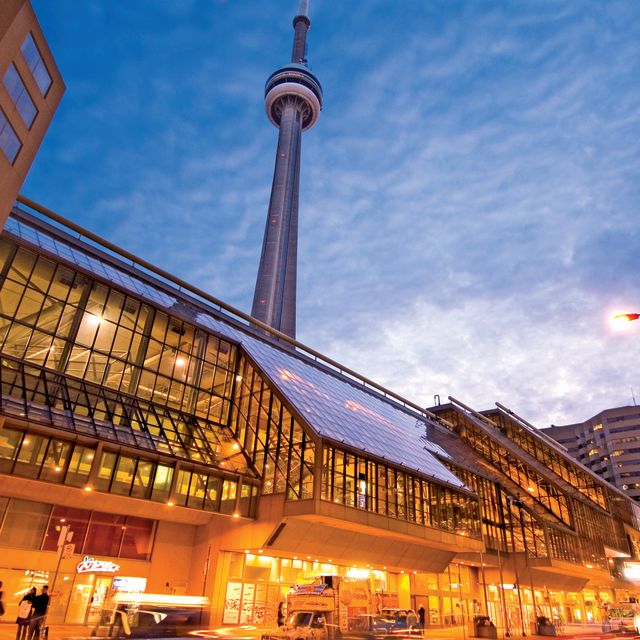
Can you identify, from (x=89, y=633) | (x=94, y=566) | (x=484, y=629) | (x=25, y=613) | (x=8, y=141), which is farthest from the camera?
(x=484, y=629)

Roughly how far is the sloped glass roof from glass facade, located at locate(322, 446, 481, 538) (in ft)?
3.03

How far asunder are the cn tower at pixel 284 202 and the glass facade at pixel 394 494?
7493 cm

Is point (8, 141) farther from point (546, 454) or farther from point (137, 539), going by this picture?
point (546, 454)

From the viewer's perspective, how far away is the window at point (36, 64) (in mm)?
23730

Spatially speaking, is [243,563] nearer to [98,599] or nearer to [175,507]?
[175,507]

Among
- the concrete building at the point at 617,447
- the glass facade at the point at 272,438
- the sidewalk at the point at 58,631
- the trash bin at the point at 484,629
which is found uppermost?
the concrete building at the point at 617,447

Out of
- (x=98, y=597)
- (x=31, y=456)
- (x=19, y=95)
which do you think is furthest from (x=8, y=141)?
(x=98, y=597)

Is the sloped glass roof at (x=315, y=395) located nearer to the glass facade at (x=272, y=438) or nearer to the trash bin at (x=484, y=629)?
the glass facade at (x=272, y=438)

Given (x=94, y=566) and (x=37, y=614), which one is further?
(x=94, y=566)

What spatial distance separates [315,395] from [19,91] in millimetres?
27697

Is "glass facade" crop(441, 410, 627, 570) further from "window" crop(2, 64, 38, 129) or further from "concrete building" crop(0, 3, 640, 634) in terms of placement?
"window" crop(2, 64, 38, 129)

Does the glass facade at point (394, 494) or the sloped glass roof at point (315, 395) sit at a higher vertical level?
the sloped glass roof at point (315, 395)

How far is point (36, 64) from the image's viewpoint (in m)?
24.8

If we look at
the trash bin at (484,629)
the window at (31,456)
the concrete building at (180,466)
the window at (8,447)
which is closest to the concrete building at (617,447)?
the concrete building at (180,466)
